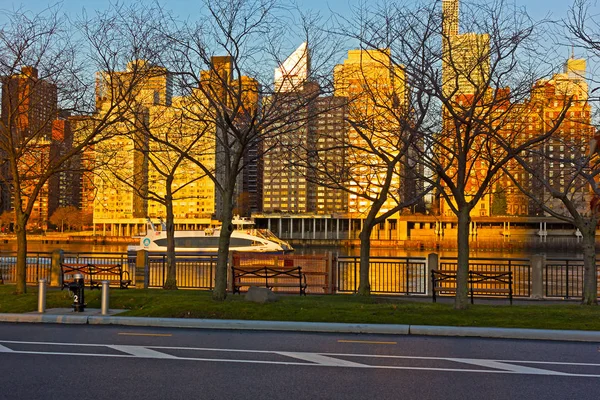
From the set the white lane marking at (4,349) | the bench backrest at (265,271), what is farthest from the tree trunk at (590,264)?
the white lane marking at (4,349)

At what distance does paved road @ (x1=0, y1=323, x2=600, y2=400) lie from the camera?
7496mm

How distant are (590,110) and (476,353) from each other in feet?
38.5

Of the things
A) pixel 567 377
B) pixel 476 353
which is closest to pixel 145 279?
pixel 476 353

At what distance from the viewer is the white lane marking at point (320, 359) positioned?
30.3ft

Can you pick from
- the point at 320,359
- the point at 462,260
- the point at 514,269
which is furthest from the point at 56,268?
the point at 514,269

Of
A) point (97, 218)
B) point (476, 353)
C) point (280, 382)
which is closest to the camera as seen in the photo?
point (280, 382)

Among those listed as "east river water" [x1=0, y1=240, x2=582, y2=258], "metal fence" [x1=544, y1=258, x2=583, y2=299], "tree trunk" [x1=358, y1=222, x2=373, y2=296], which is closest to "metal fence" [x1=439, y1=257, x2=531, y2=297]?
"metal fence" [x1=544, y1=258, x2=583, y2=299]

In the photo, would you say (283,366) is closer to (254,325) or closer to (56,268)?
(254,325)

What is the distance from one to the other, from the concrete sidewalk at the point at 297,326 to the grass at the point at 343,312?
49 cm

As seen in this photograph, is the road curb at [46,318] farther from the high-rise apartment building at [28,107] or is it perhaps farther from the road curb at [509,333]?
the road curb at [509,333]

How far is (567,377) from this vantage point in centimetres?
Result: 845

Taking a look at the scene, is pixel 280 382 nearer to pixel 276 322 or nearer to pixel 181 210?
pixel 276 322

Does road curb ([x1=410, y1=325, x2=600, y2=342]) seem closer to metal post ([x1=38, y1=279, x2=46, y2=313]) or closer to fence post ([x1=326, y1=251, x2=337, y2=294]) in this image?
fence post ([x1=326, y1=251, x2=337, y2=294])

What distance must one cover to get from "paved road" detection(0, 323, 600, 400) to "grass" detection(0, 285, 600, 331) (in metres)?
1.23
